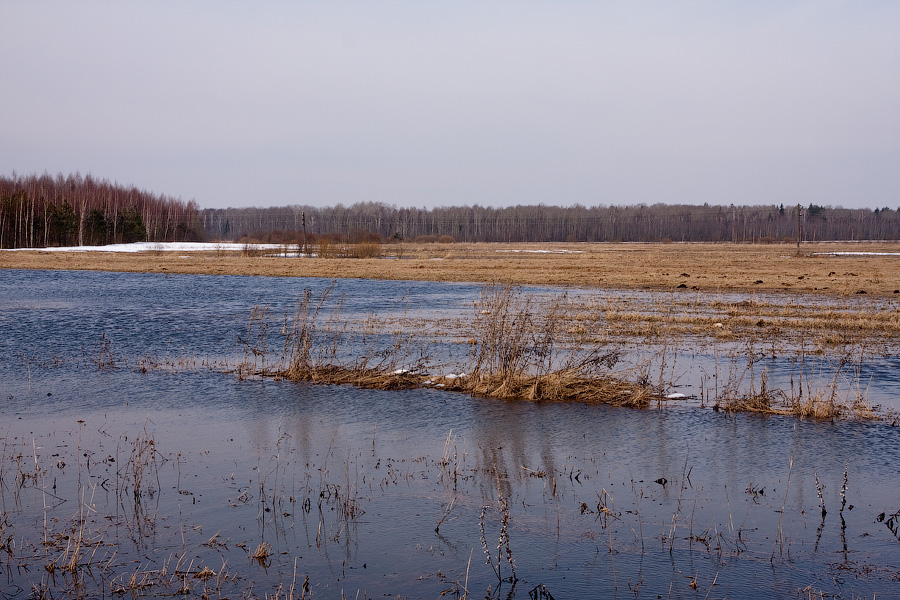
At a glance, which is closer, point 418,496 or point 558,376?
point 418,496

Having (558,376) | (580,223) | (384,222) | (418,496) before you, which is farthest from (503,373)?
(384,222)

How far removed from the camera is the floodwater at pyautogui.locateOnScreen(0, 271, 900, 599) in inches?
235

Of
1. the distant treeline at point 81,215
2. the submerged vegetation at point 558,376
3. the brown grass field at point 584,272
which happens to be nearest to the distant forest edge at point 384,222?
the distant treeline at point 81,215

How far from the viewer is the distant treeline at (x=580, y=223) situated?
156 metres

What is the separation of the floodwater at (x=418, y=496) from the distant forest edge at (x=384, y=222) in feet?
217

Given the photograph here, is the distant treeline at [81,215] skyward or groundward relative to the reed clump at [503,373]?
skyward

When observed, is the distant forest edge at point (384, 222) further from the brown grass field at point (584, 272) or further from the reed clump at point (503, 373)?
the reed clump at point (503, 373)

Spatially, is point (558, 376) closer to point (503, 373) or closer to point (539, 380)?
point (539, 380)

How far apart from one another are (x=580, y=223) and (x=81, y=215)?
102027mm

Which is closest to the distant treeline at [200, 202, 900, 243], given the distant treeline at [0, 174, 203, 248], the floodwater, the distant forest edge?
the distant forest edge

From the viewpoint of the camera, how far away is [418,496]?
7855mm

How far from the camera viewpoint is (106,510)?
7.29 metres

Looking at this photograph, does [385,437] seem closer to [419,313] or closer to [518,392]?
[518,392]

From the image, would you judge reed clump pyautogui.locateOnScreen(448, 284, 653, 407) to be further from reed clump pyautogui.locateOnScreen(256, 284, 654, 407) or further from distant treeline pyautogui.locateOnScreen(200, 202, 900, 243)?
distant treeline pyautogui.locateOnScreen(200, 202, 900, 243)
